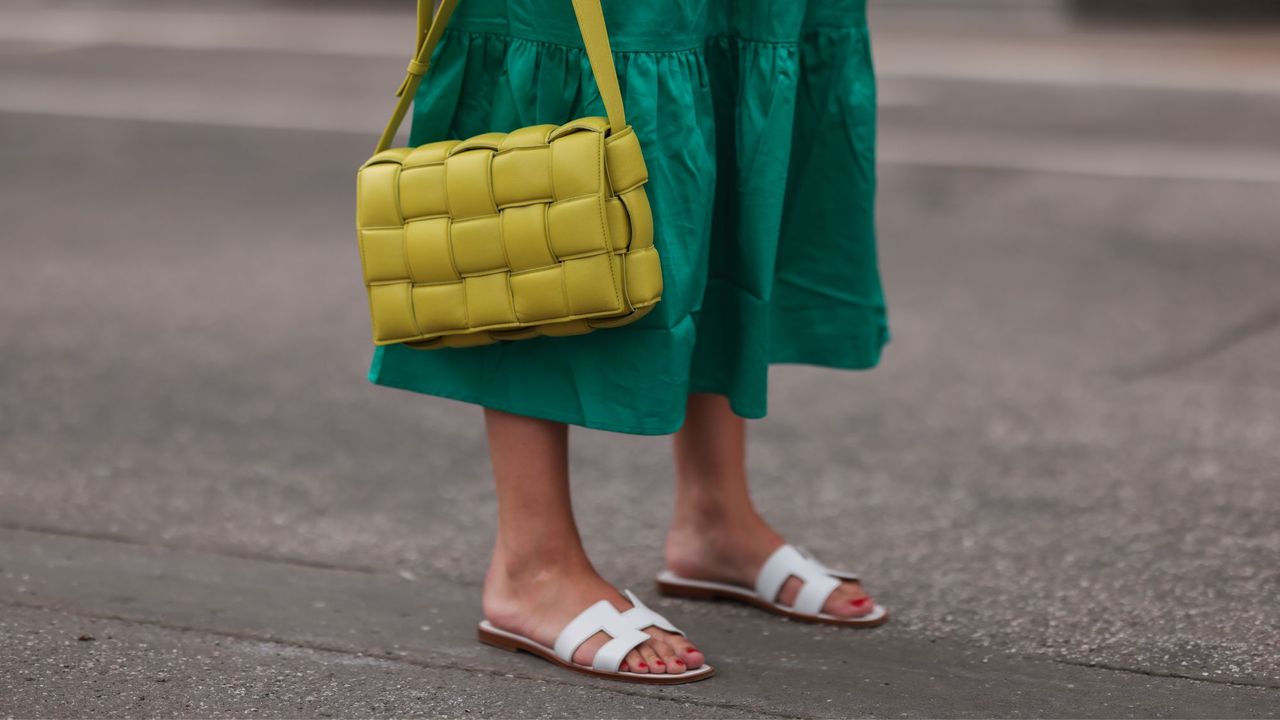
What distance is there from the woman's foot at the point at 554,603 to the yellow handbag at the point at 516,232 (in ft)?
1.37

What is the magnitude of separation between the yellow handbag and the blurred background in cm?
56

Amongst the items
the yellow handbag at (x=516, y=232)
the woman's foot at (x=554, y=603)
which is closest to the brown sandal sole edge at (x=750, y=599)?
the woman's foot at (x=554, y=603)

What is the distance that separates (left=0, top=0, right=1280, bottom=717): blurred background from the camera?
7.88 ft

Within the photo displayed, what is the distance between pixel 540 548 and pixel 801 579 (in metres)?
0.47

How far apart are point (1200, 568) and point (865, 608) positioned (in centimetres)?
69

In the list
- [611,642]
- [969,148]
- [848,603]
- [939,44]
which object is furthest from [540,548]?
[939,44]

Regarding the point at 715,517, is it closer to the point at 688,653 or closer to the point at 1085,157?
the point at 688,653

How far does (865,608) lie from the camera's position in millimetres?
2633

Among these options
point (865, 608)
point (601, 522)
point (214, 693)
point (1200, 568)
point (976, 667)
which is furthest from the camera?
point (601, 522)

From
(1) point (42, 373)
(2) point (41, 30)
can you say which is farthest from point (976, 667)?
(2) point (41, 30)

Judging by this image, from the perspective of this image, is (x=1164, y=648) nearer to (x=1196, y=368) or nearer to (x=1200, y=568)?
(x=1200, y=568)

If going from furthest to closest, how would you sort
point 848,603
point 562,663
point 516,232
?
point 848,603 → point 562,663 → point 516,232

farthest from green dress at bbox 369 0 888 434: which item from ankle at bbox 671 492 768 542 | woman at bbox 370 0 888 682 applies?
ankle at bbox 671 492 768 542

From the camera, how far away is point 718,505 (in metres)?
2.70
